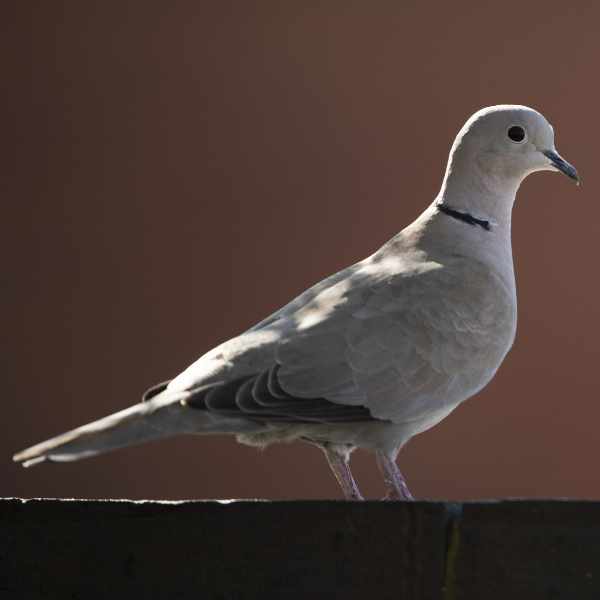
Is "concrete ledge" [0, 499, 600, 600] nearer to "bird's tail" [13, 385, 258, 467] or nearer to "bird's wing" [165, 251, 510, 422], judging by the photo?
"bird's tail" [13, 385, 258, 467]

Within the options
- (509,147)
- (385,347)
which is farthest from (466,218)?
(385,347)

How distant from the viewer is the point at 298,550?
1.71 m

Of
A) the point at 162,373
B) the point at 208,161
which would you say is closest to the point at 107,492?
the point at 162,373

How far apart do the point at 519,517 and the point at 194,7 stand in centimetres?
398

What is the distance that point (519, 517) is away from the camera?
1675 millimetres

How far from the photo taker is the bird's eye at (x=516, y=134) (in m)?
2.85

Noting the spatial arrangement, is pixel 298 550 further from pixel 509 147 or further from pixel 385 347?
pixel 509 147

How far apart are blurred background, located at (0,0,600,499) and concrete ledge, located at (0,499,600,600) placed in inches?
133

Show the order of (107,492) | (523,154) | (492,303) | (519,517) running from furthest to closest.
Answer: (107,492) < (523,154) < (492,303) < (519,517)

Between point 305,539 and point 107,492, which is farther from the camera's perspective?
point 107,492

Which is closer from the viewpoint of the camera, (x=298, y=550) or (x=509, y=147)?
(x=298, y=550)

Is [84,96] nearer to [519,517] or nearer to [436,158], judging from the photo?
[436,158]

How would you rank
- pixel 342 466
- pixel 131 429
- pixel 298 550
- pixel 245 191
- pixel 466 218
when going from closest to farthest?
pixel 298 550 → pixel 131 429 → pixel 342 466 → pixel 466 218 → pixel 245 191

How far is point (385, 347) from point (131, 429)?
587 mm
